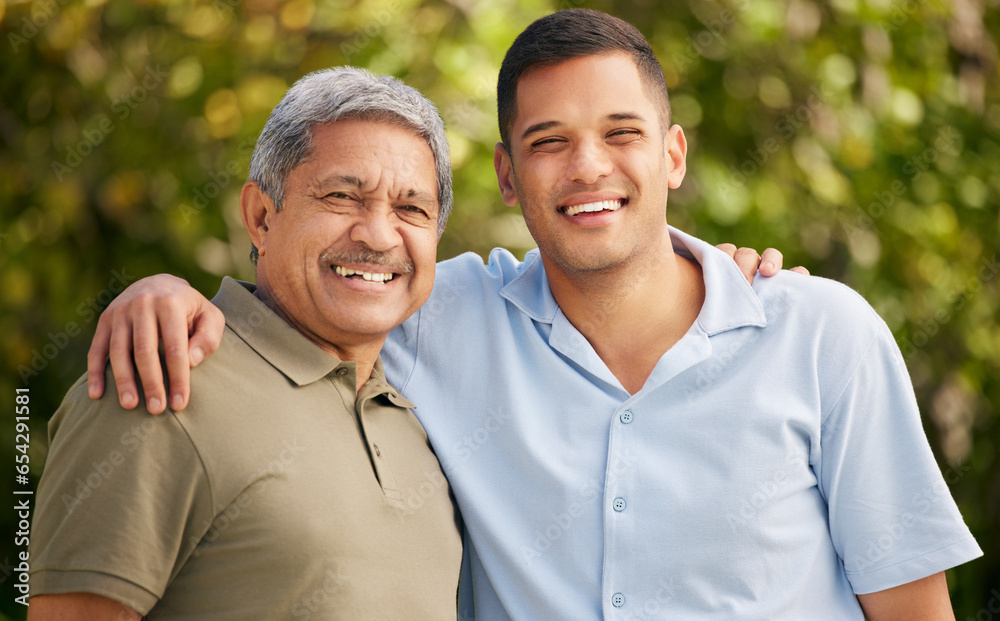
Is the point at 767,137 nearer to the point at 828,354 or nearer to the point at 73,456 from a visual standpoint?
the point at 828,354

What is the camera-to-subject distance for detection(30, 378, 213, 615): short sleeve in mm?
1490

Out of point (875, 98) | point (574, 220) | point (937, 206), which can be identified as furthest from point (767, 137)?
point (574, 220)

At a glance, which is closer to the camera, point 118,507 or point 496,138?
point 118,507

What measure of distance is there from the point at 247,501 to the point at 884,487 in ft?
4.34

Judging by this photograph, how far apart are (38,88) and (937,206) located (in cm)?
313

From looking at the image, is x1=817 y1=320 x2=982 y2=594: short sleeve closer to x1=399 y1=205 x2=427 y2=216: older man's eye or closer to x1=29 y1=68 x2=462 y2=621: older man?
x1=29 y1=68 x2=462 y2=621: older man

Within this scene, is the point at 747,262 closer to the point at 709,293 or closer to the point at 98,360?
Result: the point at 709,293

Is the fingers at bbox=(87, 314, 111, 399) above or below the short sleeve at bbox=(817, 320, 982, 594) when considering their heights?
above

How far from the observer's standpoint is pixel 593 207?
7.00 ft

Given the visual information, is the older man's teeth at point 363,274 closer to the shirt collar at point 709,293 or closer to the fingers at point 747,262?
the shirt collar at point 709,293

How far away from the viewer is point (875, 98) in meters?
3.29

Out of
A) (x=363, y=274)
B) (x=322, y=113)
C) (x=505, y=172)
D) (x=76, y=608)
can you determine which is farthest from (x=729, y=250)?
(x=76, y=608)

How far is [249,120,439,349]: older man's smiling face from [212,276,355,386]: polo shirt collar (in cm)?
7

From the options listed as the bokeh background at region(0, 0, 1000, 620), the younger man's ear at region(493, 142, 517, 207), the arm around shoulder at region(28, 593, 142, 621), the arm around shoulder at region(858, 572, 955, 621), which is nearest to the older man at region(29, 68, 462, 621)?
the arm around shoulder at region(28, 593, 142, 621)
